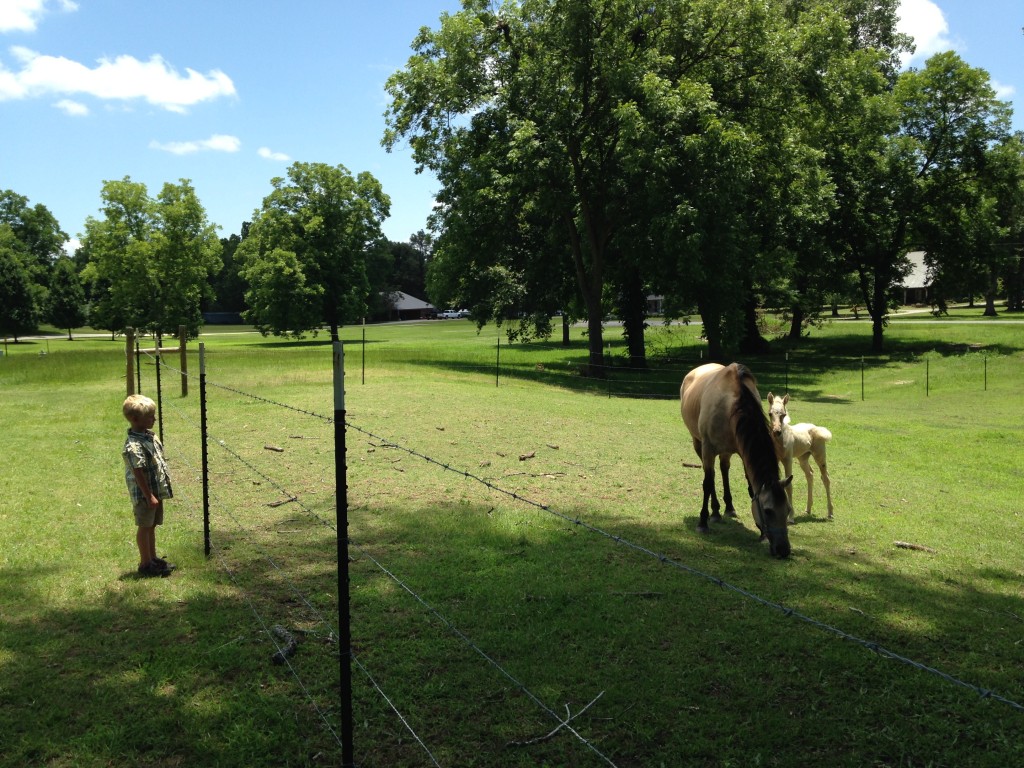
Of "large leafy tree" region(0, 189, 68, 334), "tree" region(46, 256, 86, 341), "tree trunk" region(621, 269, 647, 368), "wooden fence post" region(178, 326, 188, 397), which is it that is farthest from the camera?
"large leafy tree" region(0, 189, 68, 334)

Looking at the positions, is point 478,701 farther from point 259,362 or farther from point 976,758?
point 259,362

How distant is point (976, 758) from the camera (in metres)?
4.03

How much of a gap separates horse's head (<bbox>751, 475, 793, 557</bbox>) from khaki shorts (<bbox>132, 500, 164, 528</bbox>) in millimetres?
5401

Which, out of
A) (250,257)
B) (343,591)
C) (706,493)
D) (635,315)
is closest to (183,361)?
(706,493)

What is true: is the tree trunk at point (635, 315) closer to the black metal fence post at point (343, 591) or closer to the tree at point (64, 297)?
the black metal fence post at point (343, 591)

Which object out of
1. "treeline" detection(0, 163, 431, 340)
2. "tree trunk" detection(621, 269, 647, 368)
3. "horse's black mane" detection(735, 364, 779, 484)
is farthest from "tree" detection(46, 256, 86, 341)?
"horse's black mane" detection(735, 364, 779, 484)

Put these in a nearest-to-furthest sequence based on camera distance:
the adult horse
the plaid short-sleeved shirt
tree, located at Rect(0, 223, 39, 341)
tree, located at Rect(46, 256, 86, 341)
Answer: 1. the plaid short-sleeved shirt
2. the adult horse
3. tree, located at Rect(0, 223, 39, 341)
4. tree, located at Rect(46, 256, 86, 341)

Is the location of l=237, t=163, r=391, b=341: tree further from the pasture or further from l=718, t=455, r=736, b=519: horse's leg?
l=718, t=455, r=736, b=519: horse's leg

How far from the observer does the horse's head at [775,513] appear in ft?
23.1

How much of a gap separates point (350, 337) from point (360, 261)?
11296mm

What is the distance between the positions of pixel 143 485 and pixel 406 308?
102 meters

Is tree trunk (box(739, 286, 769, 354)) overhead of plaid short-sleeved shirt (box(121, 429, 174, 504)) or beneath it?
overhead

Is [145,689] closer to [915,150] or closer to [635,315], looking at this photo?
[635,315]

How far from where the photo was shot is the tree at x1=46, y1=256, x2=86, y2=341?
246 ft
